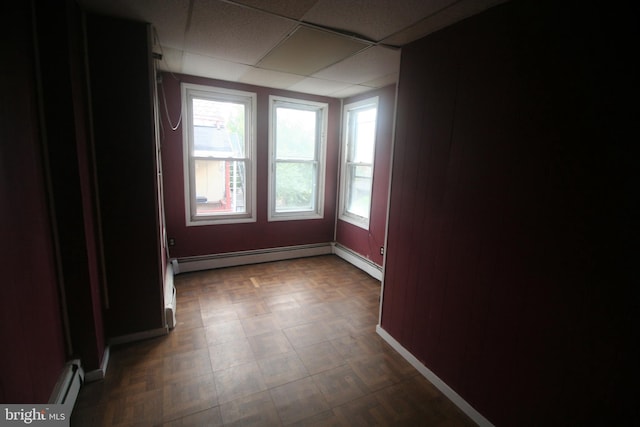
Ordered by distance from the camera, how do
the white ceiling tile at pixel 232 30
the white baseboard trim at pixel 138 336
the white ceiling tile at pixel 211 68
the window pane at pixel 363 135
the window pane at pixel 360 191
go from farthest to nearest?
the window pane at pixel 360 191 → the window pane at pixel 363 135 → the white ceiling tile at pixel 211 68 → the white baseboard trim at pixel 138 336 → the white ceiling tile at pixel 232 30

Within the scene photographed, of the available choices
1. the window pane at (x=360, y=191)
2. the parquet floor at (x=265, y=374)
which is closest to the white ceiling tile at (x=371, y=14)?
the window pane at (x=360, y=191)

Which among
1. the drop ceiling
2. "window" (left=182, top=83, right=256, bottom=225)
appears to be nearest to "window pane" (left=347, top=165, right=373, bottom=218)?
the drop ceiling

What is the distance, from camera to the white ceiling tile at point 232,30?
6.10 feet

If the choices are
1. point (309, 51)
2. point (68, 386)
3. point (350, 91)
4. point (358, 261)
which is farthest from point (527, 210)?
point (350, 91)

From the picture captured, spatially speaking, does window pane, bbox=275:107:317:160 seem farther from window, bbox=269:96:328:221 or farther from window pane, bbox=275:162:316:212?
window pane, bbox=275:162:316:212

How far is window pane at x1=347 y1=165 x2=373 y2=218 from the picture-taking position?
4.03 meters

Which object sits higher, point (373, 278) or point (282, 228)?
point (282, 228)

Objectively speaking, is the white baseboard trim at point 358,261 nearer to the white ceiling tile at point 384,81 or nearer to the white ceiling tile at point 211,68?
the white ceiling tile at point 384,81

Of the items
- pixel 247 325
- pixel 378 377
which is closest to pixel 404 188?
pixel 378 377

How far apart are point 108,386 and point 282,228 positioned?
105 inches

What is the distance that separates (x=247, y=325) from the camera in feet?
8.66

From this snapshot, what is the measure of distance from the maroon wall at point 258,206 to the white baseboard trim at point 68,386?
6.27ft

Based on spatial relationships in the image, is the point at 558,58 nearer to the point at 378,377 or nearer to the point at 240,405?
the point at 378,377

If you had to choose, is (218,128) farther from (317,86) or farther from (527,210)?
(527,210)
